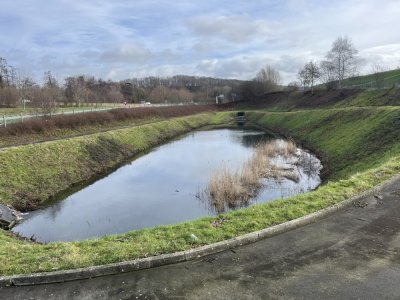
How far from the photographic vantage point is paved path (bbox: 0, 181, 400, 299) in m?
6.67

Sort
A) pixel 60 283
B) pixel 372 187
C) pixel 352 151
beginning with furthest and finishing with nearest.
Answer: pixel 352 151, pixel 372 187, pixel 60 283

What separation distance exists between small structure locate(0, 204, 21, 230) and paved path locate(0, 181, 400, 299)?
8858 mm

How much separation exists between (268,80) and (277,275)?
117m

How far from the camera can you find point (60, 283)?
24.0ft

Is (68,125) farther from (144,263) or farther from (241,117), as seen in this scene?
(241,117)

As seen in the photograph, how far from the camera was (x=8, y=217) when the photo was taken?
51.4 ft

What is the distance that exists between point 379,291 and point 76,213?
1432cm

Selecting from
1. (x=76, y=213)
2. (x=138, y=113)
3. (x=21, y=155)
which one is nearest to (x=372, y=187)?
(x=76, y=213)

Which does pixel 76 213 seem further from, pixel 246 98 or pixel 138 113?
pixel 246 98

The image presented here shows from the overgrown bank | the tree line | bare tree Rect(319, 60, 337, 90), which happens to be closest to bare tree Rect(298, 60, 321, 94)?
bare tree Rect(319, 60, 337, 90)

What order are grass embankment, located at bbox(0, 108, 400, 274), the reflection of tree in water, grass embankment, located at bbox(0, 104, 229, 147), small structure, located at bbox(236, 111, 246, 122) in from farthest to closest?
small structure, located at bbox(236, 111, 246, 122)
grass embankment, located at bbox(0, 104, 229, 147)
the reflection of tree in water
grass embankment, located at bbox(0, 108, 400, 274)

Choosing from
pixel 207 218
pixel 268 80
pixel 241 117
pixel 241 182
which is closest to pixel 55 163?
pixel 241 182

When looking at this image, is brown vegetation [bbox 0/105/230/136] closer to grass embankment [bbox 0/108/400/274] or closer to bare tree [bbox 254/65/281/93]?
grass embankment [bbox 0/108/400/274]

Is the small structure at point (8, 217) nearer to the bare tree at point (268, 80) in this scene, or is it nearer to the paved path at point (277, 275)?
the paved path at point (277, 275)
